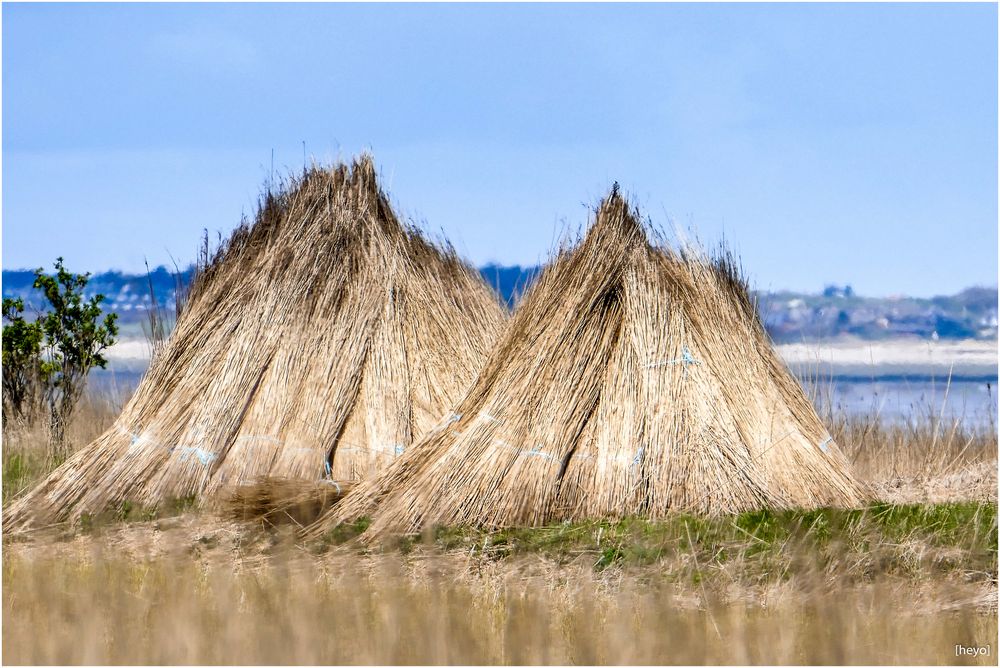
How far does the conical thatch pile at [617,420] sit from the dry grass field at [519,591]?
24 centimetres

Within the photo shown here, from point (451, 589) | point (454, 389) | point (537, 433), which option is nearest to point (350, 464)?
point (454, 389)

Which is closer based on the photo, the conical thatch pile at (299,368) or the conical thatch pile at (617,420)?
the conical thatch pile at (617,420)

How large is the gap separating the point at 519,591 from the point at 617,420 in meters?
1.66

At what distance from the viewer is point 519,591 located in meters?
6.09

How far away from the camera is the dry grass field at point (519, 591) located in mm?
4906

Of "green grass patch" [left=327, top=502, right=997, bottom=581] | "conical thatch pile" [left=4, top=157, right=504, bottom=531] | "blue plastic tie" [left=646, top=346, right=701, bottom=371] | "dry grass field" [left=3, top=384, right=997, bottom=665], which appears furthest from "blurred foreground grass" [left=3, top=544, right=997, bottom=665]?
"conical thatch pile" [left=4, top=157, right=504, bottom=531]

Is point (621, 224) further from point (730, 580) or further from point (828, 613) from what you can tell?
point (828, 613)

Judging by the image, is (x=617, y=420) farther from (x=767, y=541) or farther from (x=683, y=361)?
(x=767, y=541)

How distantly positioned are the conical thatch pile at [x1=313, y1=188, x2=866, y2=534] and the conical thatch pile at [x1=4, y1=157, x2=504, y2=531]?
1.08 meters

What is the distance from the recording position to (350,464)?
325 inches

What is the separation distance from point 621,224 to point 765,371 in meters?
1.47

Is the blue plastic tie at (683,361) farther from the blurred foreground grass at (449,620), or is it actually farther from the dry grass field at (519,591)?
the blurred foreground grass at (449,620)

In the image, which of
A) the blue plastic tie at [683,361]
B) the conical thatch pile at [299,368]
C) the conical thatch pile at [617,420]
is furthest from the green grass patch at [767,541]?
the conical thatch pile at [299,368]

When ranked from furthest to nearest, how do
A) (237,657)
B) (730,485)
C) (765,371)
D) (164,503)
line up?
1. (164,503)
2. (765,371)
3. (730,485)
4. (237,657)
